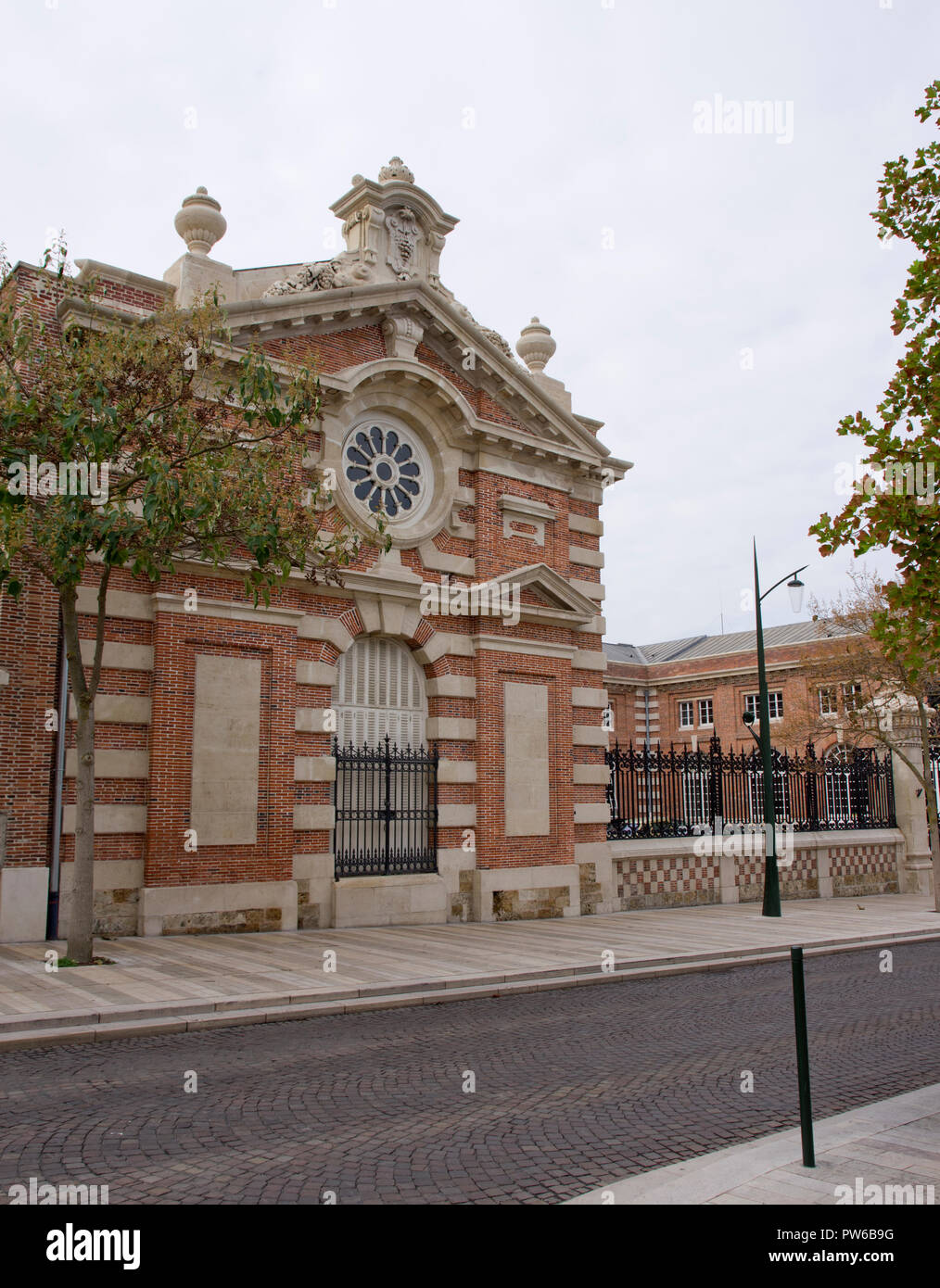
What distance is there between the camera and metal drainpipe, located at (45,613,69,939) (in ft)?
44.5

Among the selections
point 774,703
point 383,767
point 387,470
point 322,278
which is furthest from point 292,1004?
point 774,703

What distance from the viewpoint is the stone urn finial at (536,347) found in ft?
70.6

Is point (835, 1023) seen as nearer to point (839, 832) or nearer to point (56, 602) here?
point (56, 602)

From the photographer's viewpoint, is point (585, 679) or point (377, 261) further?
point (585, 679)

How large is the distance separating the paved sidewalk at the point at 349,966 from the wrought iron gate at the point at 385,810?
1205 millimetres

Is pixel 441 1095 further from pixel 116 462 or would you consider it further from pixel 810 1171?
pixel 116 462

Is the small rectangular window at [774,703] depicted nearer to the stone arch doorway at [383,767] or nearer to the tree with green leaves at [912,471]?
the stone arch doorway at [383,767]

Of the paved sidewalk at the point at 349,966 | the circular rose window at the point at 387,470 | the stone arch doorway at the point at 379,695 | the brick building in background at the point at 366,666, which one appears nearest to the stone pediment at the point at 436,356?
the brick building in background at the point at 366,666

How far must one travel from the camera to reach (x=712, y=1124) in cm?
620

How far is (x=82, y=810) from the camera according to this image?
38.5 feet

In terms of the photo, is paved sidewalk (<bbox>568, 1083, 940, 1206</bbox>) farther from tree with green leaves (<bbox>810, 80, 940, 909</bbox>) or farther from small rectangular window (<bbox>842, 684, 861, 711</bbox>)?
small rectangular window (<bbox>842, 684, 861, 711</bbox>)

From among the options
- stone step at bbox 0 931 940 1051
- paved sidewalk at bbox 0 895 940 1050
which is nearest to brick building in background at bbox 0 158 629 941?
paved sidewalk at bbox 0 895 940 1050
